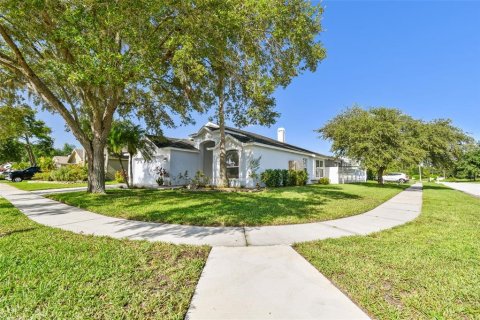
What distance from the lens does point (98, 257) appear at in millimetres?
3691

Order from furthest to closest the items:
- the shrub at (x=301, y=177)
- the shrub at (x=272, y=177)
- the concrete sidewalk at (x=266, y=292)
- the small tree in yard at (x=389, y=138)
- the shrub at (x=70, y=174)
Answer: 1. the shrub at (x=70, y=174)
2. the shrub at (x=301, y=177)
3. the small tree in yard at (x=389, y=138)
4. the shrub at (x=272, y=177)
5. the concrete sidewalk at (x=266, y=292)

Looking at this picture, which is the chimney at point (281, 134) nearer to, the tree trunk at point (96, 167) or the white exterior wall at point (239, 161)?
the white exterior wall at point (239, 161)

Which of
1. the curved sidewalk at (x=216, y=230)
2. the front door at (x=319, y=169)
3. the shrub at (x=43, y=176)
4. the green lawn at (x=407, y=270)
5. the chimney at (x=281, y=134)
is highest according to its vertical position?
the chimney at (x=281, y=134)

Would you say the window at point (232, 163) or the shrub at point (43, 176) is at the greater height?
the window at point (232, 163)

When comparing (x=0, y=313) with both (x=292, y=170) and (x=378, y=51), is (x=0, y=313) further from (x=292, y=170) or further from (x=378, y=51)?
(x=292, y=170)

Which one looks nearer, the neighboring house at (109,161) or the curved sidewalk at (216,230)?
the curved sidewalk at (216,230)

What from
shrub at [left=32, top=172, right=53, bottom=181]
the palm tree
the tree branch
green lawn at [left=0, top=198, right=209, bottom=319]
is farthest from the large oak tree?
shrub at [left=32, top=172, right=53, bottom=181]

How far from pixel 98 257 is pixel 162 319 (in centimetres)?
197

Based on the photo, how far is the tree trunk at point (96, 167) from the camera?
11.8 metres

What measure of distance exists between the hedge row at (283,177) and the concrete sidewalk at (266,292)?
12.9 metres

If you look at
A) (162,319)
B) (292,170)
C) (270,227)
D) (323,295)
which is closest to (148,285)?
(162,319)

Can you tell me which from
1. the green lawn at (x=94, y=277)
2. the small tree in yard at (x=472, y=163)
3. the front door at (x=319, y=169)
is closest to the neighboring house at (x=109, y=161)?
the front door at (x=319, y=169)

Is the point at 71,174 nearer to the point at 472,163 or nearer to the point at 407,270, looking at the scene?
the point at 407,270

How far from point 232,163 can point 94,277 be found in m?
15.0
